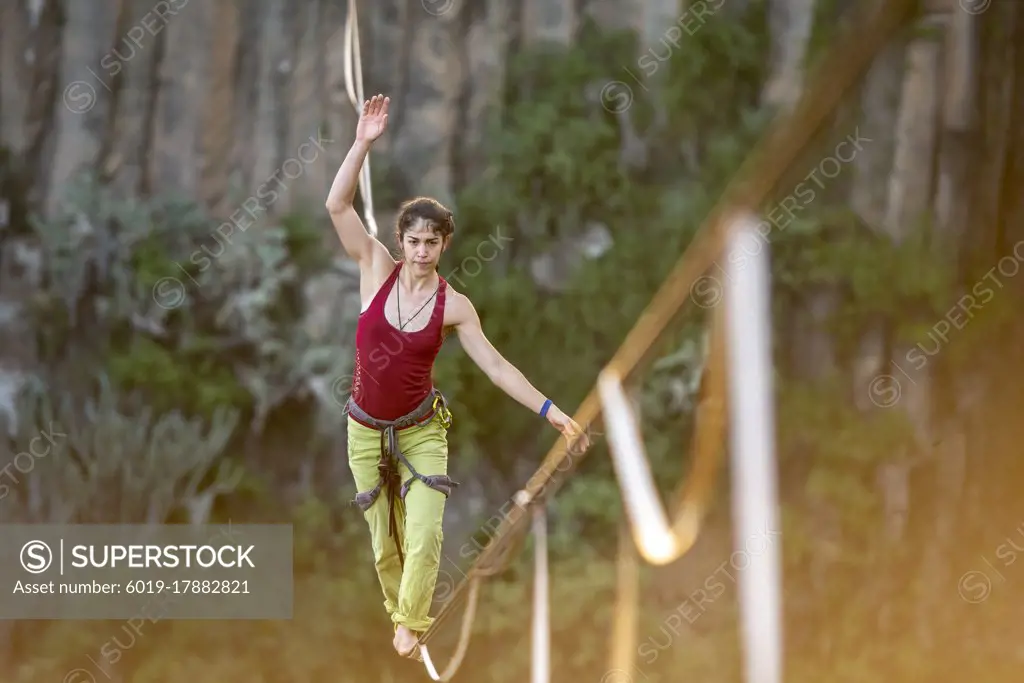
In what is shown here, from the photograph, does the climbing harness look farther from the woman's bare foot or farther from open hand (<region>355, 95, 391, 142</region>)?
open hand (<region>355, 95, 391, 142</region>)

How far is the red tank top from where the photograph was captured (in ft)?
7.00

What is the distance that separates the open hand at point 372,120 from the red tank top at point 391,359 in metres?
0.32

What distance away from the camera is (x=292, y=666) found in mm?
4160

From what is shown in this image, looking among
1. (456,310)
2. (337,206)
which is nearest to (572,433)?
(456,310)

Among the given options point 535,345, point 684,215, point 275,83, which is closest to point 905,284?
point 684,215

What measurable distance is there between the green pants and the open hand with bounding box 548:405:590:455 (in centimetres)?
Answer: 25

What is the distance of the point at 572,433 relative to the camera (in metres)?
1.97

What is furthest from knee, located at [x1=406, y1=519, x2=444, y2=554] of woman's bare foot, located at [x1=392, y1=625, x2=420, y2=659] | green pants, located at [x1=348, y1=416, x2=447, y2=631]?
woman's bare foot, located at [x1=392, y1=625, x2=420, y2=659]

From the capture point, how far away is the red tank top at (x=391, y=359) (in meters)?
2.13

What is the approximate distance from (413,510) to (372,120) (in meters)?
0.73

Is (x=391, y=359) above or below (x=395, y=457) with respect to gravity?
above

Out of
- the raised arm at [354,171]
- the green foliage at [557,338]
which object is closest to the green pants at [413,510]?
the raised arm at [354,171]

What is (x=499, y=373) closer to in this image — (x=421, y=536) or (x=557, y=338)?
(x=421, y=536)

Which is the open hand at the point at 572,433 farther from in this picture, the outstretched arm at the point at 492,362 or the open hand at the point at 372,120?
the open hand at the point at 372,120
